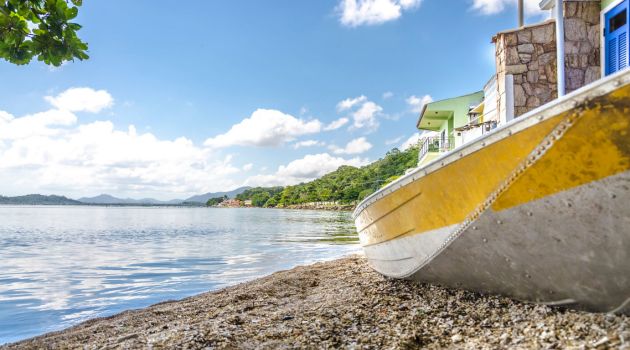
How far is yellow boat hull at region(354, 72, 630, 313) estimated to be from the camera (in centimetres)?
222

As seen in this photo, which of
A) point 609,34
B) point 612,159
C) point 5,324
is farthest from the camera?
point 609,34

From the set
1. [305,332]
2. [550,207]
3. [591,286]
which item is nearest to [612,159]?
[550,207]

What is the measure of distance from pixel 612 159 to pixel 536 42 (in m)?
6.18

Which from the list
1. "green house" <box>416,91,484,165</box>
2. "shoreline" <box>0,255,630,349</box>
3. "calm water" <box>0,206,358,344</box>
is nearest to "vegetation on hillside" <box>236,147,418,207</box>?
"green house" <box>416,91,484,165</box>

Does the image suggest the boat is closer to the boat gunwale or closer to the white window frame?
the boat gunwale

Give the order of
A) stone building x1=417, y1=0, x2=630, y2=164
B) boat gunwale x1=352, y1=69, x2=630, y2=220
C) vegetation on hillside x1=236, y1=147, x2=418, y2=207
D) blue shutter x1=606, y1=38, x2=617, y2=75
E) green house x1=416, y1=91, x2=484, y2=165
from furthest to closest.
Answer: vegetation on hillside x1=236, y1=147, x2=418, y2=207 → green house x1=416, y1=91, x2=484, y2=165 → stone building x1=417, y1=0, x2=630, y2=164 → blue shutter x1=606, y1=38, x2=617, y2=75 → boat gunwale x1=352, y1=69, x2=630, y2=220

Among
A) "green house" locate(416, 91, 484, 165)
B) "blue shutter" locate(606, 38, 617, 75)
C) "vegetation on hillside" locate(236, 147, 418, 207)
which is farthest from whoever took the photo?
"vegetation on hillside" locate(236, 147, 418, 207)

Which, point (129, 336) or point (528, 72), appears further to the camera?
point (528, 72)

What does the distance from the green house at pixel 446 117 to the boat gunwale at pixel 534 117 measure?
13.7 metres

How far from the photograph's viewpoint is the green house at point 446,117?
17.3 meters

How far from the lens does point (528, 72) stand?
7.33 meters

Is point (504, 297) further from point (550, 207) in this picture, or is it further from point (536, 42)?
point (536, 42)

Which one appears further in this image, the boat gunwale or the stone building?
the stone building

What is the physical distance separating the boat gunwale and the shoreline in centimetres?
122
